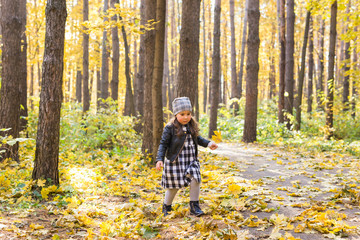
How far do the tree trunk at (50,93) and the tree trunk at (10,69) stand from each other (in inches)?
105

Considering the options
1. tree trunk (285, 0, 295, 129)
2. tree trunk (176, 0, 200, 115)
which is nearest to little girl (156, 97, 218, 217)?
tree trunk (176, 0, 200, 115)

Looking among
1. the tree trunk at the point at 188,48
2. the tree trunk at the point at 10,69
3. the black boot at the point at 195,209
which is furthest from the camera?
the tree trunk at the point at 188,48

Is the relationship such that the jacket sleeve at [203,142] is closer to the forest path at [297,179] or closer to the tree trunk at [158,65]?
the forest path at [297,179]

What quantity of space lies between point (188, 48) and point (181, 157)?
4.23m

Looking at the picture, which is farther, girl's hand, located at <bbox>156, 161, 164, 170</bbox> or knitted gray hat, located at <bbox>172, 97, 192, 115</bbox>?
knitted gray hat, located at <bbox>172, 97, 192, 115</bbox>

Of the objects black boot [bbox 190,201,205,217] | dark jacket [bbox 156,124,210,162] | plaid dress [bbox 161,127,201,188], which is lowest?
black boot [bbox 190,201,205,217]

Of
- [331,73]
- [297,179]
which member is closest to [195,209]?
[297,179]

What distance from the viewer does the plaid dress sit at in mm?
4141

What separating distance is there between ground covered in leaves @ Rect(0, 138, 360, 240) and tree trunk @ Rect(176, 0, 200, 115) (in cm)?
204

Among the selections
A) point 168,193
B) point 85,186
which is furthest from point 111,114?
point 168,193

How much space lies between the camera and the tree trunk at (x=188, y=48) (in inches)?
305

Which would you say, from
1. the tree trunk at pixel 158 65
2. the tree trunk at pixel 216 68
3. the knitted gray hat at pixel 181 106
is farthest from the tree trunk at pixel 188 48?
the tree trunk at pixel 216 68

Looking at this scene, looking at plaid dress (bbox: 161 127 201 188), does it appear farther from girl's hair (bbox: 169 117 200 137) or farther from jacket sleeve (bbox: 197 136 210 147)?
jacket sleeve (bbox: 197 136 210 147)

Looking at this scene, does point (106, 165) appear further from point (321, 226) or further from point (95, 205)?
point (321, 226)
